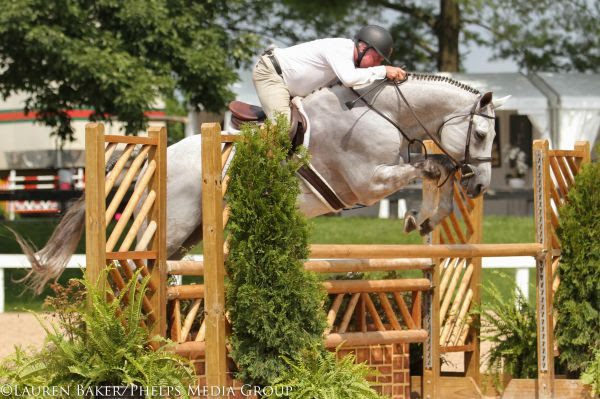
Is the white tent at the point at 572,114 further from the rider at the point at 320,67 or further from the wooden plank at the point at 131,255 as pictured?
the wooden plank at the point at 131,255

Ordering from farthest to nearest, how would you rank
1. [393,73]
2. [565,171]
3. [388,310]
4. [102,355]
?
[565,171], [393,73], [388,310], [102,355]

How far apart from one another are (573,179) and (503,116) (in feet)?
48.5

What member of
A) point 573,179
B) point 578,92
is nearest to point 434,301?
point 573,179

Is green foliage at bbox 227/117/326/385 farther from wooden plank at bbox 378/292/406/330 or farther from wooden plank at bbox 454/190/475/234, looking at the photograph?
wooden plank at bbox 454/190/475/234

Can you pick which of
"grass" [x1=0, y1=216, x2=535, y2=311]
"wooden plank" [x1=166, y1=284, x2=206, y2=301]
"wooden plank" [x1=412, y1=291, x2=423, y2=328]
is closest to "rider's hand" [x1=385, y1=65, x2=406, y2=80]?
"wooden plank" [x1=412, y1=291, x2=423, y2=328]

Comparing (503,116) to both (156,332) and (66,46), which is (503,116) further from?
(156,332)

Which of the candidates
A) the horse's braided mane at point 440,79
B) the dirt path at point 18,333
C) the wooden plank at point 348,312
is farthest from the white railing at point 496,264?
the wooden plank at point 348,312

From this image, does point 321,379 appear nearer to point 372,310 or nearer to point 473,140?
point 372,310

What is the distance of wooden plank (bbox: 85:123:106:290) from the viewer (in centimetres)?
437

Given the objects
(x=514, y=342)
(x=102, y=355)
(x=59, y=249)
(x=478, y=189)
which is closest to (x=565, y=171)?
(x=478, y=189)

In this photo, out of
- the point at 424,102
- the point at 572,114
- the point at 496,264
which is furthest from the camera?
the point at 572,114

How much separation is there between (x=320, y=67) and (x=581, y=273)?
74.6 inches

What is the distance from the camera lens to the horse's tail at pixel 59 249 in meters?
5.55

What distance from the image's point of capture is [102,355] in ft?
14.1
